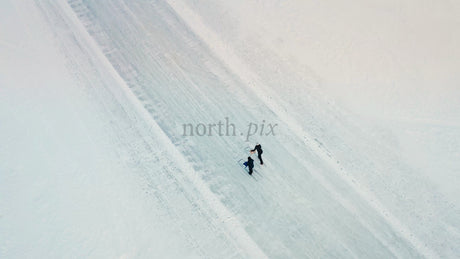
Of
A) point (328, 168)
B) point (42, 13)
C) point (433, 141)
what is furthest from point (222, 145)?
point (42, 13)

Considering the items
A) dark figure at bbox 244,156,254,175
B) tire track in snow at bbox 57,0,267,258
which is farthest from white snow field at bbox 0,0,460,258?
dark figure at bbox 244,156,254,175

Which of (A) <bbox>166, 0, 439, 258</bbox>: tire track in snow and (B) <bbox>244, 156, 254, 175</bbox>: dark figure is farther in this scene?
(B) <bbox>244, 156, 254, 175</bbox>: dark figure

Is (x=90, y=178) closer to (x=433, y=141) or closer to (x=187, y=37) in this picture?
(x=187, y=37)

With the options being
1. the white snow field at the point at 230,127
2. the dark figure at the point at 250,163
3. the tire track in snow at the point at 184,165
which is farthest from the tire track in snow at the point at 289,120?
the tire track in snow at the point at 184,165

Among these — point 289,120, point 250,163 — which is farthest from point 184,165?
point 289,120

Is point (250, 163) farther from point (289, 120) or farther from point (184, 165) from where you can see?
point (289, 120)

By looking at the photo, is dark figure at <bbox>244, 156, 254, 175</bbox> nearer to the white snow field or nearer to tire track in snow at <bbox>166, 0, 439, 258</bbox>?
the white snow field
